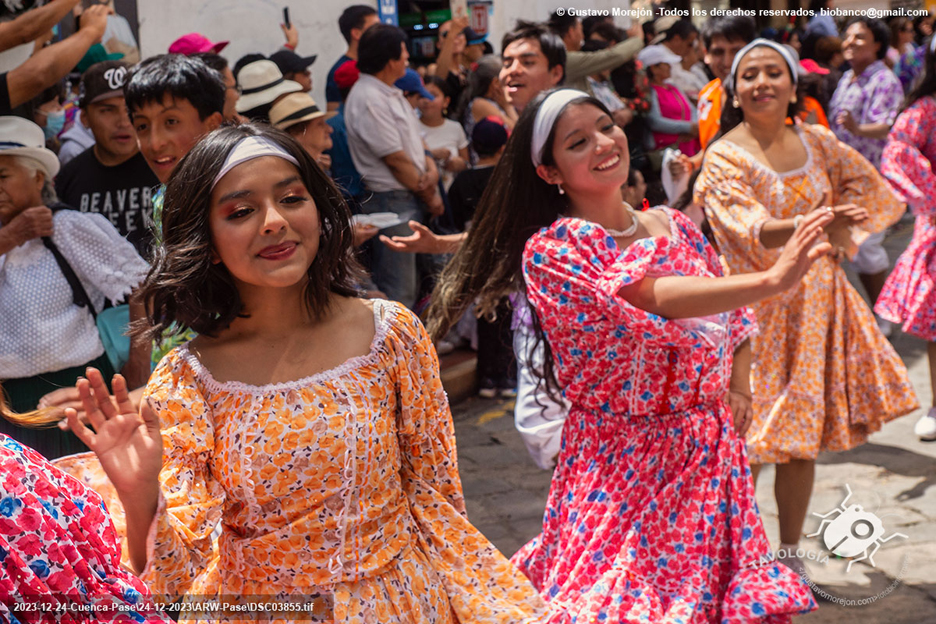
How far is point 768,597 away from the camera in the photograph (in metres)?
2.89

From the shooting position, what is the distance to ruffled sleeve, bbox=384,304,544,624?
7.68 ft

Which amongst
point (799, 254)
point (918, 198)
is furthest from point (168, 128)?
point (918, 198)

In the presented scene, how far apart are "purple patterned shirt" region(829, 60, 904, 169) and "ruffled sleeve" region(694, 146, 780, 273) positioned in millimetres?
5435

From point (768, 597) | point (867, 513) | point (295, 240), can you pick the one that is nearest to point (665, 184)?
point (867, 513)

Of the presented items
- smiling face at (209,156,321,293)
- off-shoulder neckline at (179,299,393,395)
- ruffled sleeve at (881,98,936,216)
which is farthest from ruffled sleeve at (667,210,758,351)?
ruffled sleeve at (881,98,936,216)

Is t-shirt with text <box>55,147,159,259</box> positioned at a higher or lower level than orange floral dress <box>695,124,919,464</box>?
higher

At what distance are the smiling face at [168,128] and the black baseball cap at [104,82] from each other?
1.08m

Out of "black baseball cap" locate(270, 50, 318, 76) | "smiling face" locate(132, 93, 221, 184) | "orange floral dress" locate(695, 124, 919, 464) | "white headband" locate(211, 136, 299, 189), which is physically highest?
"white headband" locate(211, 136, 299, 189)

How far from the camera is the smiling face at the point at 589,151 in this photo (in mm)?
3172

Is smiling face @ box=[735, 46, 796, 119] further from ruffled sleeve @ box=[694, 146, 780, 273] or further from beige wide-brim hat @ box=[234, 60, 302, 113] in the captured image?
beige wide-brim hat @ box=[234, 60, 302, 113]

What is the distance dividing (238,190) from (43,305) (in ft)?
5.36

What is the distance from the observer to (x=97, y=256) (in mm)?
3645

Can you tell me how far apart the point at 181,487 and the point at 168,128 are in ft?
5.54

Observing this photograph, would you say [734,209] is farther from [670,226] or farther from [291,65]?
[291,65]
